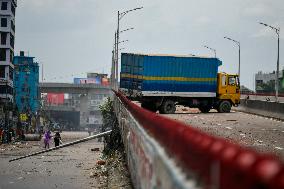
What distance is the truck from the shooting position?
→ 3456 centimetres

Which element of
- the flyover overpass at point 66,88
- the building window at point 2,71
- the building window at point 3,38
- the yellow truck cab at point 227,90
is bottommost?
the yellow truck cab at point 227,90

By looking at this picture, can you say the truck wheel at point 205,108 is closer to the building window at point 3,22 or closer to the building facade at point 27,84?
the building window at point 3,22

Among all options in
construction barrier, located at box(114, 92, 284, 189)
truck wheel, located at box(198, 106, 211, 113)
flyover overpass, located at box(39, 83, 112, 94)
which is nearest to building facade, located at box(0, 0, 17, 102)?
flyover overpass, located at box(39, 83, 112, 94)

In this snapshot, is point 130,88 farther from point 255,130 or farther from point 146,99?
point 255,130

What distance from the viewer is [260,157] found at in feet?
7.28

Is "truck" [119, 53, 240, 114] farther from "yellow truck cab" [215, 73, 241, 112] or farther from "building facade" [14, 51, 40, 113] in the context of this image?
"building facade" [14, 51, 40, 113]

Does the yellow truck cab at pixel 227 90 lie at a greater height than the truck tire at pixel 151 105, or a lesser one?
greater

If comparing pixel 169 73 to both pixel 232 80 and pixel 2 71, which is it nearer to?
pixel 232 80

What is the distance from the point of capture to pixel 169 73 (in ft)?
114

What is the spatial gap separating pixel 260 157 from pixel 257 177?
0.10 m

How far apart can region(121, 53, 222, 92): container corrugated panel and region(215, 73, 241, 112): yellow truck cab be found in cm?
70

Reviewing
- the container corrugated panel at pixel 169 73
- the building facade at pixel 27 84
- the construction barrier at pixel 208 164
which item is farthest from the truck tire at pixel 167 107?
the building facade at pixel 27 84

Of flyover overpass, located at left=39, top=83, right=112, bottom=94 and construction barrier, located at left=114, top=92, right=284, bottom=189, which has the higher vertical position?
flyover overpass, located at left=39, top=83, right=112, bottom=94

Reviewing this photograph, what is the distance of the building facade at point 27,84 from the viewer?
140625mm
